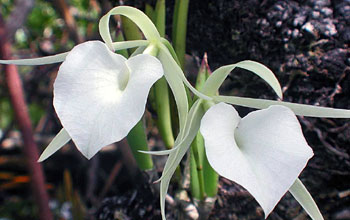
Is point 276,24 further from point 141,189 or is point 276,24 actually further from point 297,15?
point 141,189

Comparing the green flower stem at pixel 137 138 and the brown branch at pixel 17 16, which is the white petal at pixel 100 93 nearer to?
the green flower stem at pixel 137 138

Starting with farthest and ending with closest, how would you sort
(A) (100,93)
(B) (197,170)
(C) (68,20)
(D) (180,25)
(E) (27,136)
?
(C) (68,20) < (E) (27,136) < (D) (180,25) < (B) (197,170) < (A) (100,93)

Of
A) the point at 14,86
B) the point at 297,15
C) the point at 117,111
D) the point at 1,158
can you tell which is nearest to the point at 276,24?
the point at 297,15

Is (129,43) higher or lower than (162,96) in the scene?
higher

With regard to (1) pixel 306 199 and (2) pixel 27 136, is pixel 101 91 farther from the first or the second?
(2) pixel 27 136

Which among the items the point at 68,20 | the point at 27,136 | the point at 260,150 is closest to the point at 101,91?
the point at 260,150

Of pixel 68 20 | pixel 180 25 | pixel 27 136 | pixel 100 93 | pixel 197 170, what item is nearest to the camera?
pixel 100 93
